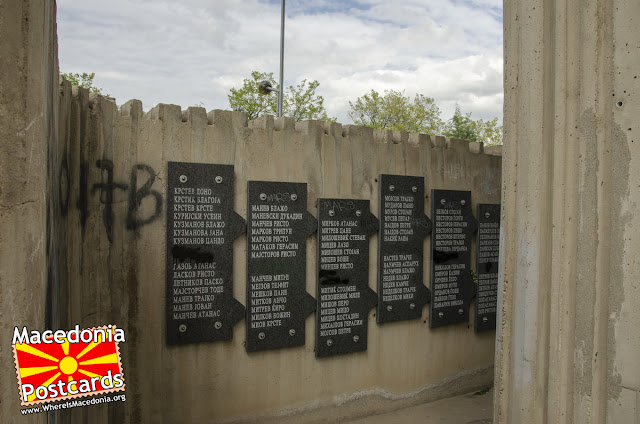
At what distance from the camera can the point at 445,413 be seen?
4672mm

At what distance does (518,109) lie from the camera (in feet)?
6.30

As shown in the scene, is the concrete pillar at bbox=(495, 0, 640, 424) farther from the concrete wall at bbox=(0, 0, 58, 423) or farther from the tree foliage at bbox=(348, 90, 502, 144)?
the tree foliage at bbox=(348, 90, 502, 144)

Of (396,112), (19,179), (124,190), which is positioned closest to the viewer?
(19,179)

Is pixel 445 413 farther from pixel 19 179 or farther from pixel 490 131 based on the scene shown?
pixel 490 131

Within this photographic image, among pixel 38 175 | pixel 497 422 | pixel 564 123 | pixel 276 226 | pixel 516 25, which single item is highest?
pixel 516 25

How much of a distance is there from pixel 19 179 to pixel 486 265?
15.8 ft

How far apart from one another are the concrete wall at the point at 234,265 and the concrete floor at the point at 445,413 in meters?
0.10

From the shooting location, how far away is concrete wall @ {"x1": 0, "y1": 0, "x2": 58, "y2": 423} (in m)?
1.31

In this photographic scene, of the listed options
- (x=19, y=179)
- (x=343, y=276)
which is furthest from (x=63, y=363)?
(x=343, y=276)

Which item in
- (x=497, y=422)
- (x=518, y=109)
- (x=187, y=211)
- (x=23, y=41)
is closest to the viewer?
(x=23, y=41)

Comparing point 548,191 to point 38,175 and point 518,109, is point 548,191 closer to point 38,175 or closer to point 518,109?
point 518,109

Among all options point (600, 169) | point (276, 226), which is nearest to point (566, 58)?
point (600, 169)

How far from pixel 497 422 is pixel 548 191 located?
1.02 metres

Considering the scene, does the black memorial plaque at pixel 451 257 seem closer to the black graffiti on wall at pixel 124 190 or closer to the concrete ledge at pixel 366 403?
the concrete ledge at pixel 366 403
